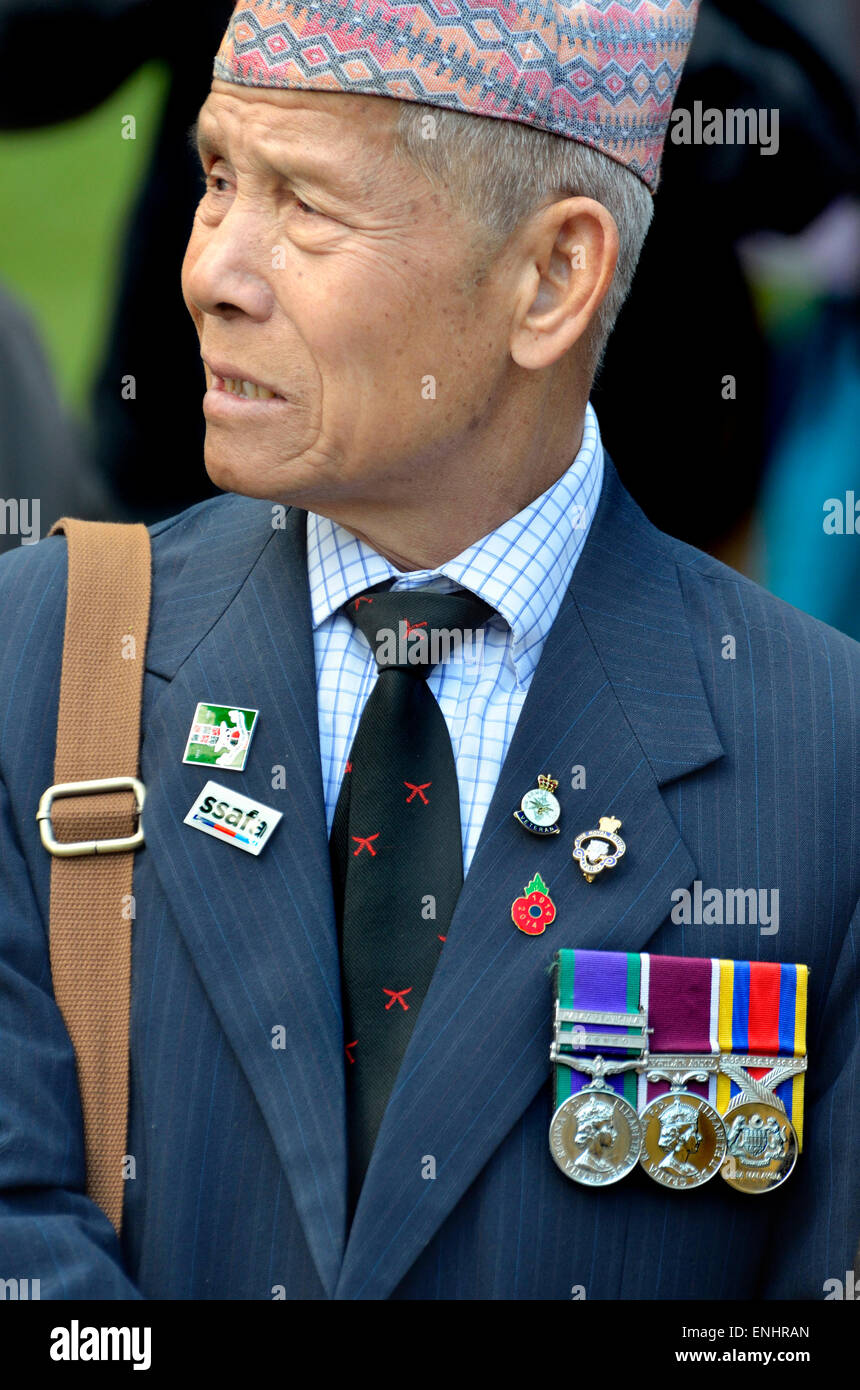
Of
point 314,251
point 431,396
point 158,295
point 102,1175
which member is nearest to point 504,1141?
point 102,1175

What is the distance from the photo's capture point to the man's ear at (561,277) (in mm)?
2232

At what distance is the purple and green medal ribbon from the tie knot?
418 mm

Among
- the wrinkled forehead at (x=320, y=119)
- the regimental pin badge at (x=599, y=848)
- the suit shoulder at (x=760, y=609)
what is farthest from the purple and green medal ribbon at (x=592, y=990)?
the wrinkled forehead at (x=320, y=119)

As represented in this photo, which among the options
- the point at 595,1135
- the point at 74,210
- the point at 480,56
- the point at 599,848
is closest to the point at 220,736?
the point at 599,848

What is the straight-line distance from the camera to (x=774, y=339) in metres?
3.59

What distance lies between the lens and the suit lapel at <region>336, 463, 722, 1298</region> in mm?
2027

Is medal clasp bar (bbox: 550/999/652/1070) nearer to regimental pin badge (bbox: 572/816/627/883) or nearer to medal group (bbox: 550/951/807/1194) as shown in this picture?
medal group (bbox: 550/951/807/1194)

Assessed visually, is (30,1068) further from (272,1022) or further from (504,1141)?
(504,1141)

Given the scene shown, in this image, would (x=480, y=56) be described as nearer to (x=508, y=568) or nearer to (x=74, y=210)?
(x=508, y=568)

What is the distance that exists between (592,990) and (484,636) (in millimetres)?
490

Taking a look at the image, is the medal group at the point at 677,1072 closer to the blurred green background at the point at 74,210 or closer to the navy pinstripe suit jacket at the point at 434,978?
the navy pinstripe suit jacket at the point at 434,978

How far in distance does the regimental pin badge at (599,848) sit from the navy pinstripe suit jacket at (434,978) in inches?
0.7

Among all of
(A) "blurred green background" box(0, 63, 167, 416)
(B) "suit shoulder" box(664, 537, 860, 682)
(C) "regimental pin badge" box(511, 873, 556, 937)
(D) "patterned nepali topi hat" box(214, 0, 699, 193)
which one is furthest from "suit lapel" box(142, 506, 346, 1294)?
(A) "blurred green background" box(0, 63, 167, 416)

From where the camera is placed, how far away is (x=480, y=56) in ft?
7.02
